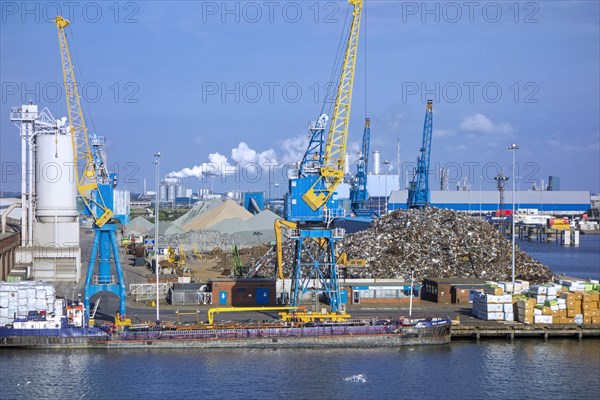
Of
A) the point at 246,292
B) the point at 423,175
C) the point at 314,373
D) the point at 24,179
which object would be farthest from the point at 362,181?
the point at 314,373

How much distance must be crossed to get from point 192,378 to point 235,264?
32.0 m

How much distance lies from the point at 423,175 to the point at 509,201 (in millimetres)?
91949

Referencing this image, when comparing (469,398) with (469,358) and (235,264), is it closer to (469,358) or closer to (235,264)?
(469,358)

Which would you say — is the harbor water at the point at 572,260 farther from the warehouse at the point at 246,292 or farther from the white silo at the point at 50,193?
the white silo at the point at 50,193

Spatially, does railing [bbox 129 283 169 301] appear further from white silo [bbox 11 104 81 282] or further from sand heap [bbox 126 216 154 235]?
sand heap [bbox 126 216 154 235]

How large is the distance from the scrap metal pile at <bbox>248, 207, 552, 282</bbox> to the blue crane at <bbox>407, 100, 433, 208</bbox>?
129 feet

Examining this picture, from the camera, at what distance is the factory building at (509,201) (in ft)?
558

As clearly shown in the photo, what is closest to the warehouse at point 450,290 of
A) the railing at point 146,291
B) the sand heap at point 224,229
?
the railing at point 146,291

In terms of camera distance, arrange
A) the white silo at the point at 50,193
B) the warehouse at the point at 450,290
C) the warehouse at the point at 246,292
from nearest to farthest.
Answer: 1. the warehouse at the point at 246,292
2. the warehouse at the point at 450,290
3. the white silo at the point at 50,193

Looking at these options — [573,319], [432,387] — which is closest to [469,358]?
[432,387]

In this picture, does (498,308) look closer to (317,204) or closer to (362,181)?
(317,204)

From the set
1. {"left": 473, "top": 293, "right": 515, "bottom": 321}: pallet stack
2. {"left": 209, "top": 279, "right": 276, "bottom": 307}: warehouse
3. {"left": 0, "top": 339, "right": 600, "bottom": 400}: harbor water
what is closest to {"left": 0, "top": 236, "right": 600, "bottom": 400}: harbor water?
{"left": 0, "top": 339, "right": 600, "bottom": 400}: harbor water

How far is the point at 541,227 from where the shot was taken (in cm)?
14800

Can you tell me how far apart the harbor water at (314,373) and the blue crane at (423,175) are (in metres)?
63.8
